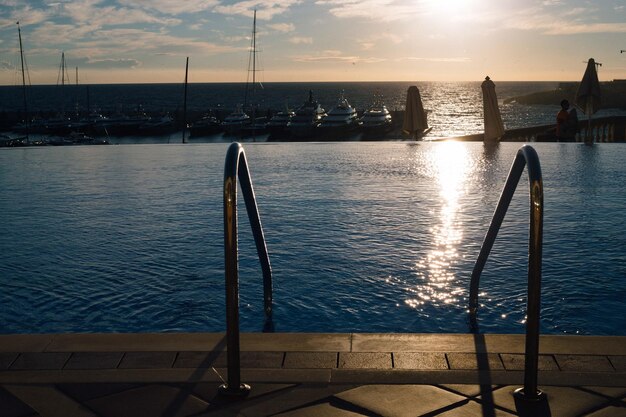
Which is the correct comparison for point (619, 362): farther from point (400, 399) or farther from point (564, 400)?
point (400, 399)

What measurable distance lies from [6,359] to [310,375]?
1.62 meters

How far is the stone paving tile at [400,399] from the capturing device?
3137 mm

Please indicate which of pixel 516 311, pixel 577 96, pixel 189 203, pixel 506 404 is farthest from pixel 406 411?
pixel 577 96

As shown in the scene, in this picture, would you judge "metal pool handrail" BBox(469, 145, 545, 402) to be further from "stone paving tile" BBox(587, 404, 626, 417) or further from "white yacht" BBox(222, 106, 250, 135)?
"white yacht" BBox(222, 106, 250, 135)

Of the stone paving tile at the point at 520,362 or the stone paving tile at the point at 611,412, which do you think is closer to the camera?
the stone paving tile at the point at 611,412

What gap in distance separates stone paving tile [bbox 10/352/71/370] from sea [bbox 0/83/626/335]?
4.90ft

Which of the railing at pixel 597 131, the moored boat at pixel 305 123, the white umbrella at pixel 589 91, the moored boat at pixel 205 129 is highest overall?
the white umbrella at pixel 589 91

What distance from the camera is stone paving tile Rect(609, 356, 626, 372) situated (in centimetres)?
353

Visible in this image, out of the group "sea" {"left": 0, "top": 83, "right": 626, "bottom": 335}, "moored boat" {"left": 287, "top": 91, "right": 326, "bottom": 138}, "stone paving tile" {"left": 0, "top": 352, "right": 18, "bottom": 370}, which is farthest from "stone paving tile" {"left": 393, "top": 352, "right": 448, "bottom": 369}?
"moored boat" {"left": 287, "top": 91, "right": 326, "bottom": 138}

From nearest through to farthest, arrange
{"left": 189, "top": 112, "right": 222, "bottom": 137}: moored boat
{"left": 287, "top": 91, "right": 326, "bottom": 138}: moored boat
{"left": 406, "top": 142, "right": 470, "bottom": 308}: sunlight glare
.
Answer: {"left": 406, "top": 142, "right": 470, "bottom": 308}: sunlight glare < {"left": 287, "top": 91, "right": 326, "bottom": 138}: moored boat < {"left": 189, "top": 112, "right": 222, "bottom": 137}: moored boat

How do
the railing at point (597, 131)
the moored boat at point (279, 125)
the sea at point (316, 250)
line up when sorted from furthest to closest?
the moored boat at point (279, 125), the railing at point (597, 131), the sea at point (316, 250)

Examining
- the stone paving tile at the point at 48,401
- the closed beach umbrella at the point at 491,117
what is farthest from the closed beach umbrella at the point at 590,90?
the stone paving tile at the point at 48,401

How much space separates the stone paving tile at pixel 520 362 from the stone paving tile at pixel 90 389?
1.85 metres

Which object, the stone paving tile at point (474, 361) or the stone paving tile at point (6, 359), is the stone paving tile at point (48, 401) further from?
the stone paving tile at point (474, 361)
